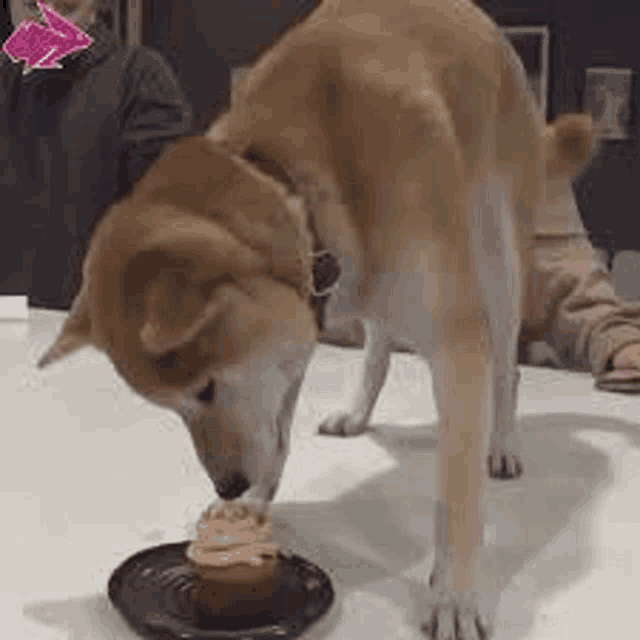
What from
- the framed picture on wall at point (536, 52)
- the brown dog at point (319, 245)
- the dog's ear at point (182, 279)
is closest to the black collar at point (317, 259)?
the brown dog at point (319, 245)

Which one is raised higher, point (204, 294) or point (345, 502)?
point (204, 294)

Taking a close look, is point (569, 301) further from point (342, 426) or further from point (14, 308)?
point (14, 308)

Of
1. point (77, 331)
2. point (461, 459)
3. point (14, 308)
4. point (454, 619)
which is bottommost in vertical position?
point (14, 308)

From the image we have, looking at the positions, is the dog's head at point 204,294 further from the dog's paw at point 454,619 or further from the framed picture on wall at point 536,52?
the framed picture on wall at point 536,52

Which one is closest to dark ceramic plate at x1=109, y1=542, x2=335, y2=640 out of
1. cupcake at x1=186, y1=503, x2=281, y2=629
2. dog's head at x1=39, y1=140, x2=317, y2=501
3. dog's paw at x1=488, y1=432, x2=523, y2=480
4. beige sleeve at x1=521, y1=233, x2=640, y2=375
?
cupcake at x1=186, y1=503, x2=281, y2=629

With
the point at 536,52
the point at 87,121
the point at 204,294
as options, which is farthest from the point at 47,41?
the point at 204,294

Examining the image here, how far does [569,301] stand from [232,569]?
108cm

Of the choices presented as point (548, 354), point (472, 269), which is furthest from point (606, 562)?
point (548, 354)

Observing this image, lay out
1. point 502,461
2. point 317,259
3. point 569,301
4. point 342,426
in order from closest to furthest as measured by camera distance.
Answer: point 317,259
point 502,461
point 342,426
point 569,301

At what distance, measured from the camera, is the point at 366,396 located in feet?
4.76

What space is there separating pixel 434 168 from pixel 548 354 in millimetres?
1134

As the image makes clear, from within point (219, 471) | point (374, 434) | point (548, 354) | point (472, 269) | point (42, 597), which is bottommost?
point (548, 354)

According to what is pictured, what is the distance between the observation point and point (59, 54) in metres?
1.92

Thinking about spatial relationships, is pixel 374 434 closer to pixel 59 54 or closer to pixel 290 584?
pixel 290 584
